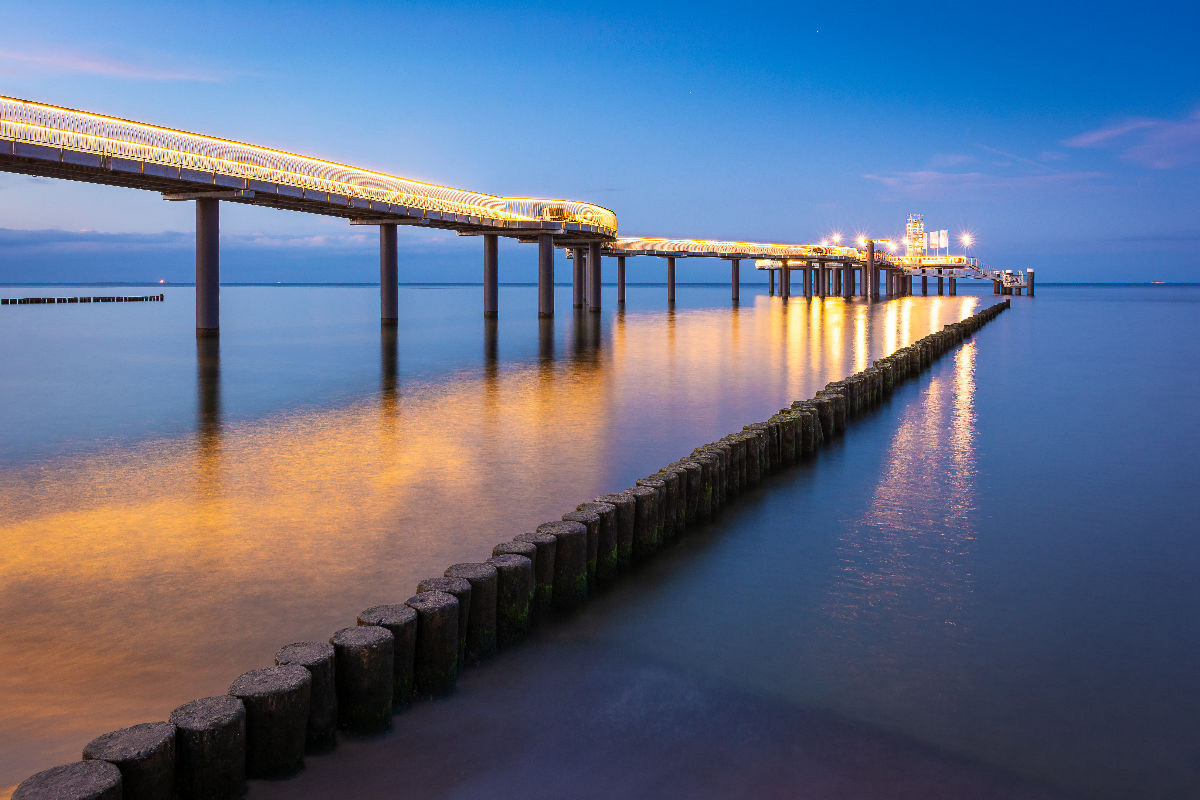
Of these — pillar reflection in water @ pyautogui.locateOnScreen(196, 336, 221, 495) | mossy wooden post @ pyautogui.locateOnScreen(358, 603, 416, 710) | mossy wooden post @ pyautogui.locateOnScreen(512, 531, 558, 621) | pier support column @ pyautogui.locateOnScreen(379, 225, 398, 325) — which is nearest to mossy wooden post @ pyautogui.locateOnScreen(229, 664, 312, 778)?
mossy wooden post @ pyautogui.locateOnScreen(358, 603, 416, 710)

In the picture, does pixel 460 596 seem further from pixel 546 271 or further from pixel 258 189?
pixel 546 271

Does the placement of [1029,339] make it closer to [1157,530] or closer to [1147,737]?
→ [1157,530]

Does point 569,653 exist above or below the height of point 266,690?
below

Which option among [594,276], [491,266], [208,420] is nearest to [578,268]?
[594,276]

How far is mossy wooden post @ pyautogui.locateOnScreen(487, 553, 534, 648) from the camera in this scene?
7082 mm

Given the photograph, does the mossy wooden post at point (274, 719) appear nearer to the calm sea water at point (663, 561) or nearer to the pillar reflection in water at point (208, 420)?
the calm sea water at point (663, 561)

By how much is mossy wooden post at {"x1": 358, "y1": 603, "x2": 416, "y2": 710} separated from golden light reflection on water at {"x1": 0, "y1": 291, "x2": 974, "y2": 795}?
1223mm

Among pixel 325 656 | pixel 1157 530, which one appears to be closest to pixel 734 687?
pixel 325 656

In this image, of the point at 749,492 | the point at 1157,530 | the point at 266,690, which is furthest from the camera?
the point at 749,492

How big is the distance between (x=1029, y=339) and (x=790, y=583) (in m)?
46.4

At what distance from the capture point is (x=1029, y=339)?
4938 centimetres

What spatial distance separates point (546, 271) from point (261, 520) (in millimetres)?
49777

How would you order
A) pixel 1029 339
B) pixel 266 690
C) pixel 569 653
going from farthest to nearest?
1. pixel 1029 339
2. pixel 569 653
3. pixel 266 690

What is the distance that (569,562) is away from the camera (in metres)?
7.93
